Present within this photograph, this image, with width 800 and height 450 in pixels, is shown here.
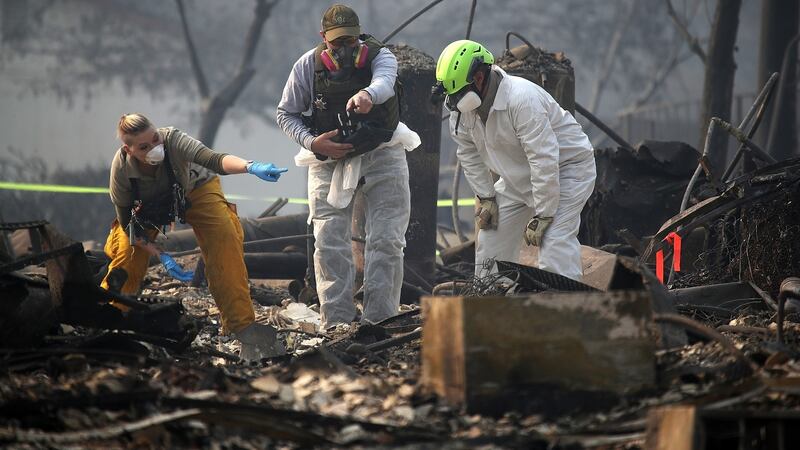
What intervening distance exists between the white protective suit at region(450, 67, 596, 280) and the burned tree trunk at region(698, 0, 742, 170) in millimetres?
5342

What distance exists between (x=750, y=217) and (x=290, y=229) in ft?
16.3

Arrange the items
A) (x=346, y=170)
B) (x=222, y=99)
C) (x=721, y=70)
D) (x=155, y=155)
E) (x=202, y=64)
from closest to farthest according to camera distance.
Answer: (x=155, y=155) → (x=346, y=170) → (x=721, y=70) → (x=222, y=99) → (x=202, y=64)

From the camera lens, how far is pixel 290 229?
35.9 ft

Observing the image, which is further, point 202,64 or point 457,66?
point 202,64

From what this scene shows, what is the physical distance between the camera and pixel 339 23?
731 cm

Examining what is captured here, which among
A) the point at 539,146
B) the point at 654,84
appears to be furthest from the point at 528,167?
the point at 654,84

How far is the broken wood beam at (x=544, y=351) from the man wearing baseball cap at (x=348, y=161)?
307 cm

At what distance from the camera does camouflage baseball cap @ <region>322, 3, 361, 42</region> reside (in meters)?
7.31

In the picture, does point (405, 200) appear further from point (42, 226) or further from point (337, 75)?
point (42, 226)

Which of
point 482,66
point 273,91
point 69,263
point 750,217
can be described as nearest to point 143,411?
point 69,263

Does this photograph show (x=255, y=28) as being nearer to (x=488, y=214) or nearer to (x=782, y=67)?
(x=782, y=67)

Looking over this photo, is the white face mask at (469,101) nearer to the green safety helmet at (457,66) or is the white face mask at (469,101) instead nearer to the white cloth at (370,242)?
the green safety helmet at (457,66)

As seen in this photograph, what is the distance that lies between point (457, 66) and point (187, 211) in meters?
1.89

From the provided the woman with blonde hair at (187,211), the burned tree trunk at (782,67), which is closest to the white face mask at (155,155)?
the woman with blonde hair at (187,211)
